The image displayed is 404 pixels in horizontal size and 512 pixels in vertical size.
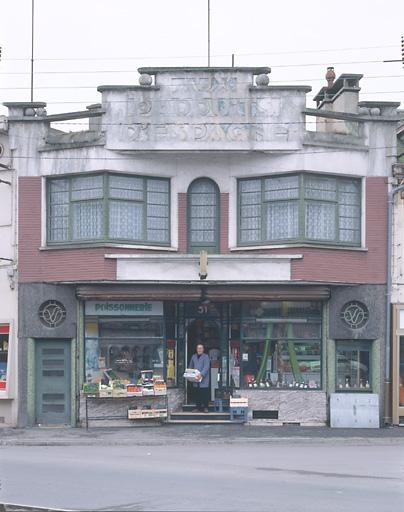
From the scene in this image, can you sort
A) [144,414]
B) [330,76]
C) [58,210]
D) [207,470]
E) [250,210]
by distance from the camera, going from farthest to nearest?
[330,76] < [58,210] < [250,210] < [144,414] < [207,470]

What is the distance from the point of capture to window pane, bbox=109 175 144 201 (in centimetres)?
2969

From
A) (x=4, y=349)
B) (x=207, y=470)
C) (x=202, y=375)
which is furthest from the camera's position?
(x=4, y=349)

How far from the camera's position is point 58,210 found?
30312 millimetres

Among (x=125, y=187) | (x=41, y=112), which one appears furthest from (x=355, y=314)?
(x=41, y=112)

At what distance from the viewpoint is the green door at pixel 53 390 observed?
30.3 metres

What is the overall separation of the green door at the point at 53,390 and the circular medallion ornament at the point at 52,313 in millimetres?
641

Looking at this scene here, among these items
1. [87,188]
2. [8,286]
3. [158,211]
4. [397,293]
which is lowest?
[397,293]

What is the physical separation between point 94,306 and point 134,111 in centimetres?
496

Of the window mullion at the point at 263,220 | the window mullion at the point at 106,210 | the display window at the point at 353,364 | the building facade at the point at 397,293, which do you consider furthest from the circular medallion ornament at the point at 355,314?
the window mullion at the point at 106,210

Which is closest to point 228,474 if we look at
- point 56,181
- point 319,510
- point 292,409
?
point 319,510

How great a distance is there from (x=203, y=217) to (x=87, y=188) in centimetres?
299

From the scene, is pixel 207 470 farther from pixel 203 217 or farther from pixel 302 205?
pixel 203 217

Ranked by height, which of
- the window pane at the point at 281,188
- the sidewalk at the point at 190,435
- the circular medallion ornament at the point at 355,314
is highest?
the window pane at the point at 281,188

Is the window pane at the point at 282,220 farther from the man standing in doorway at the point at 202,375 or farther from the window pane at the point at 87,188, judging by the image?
the window pane at the point at 87,188
